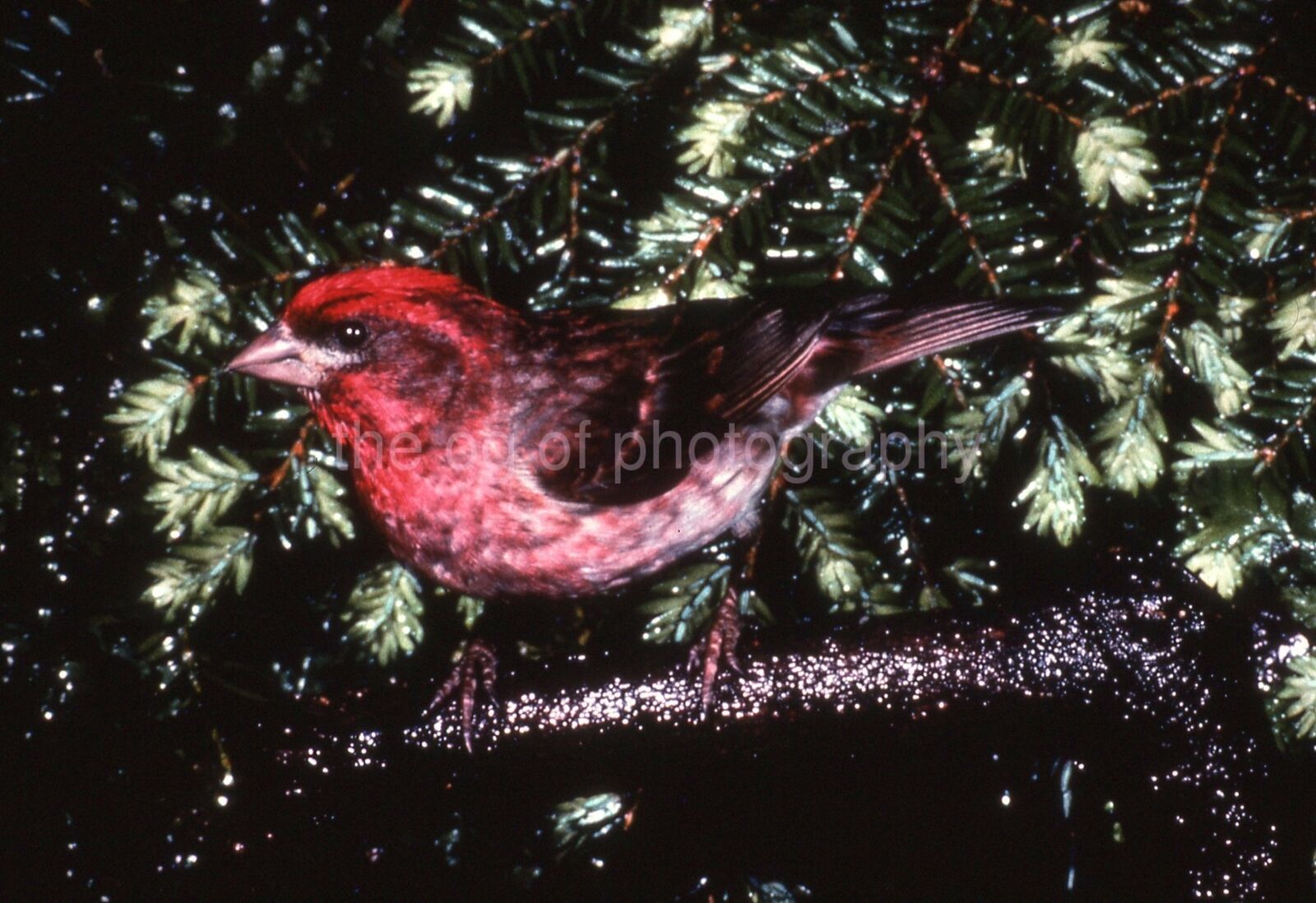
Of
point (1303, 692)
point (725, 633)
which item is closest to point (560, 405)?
point (725, 633)

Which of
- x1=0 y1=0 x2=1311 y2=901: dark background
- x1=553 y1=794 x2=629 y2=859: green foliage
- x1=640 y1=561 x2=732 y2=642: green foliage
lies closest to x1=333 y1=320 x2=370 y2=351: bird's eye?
x1=0 y1=0 x2=1311 y2=901: dark background

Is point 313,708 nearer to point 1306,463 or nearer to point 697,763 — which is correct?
point 697,763

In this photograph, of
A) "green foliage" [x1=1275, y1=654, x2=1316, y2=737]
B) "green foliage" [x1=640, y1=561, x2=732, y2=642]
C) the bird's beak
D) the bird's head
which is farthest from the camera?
"green foliage" [x1=640, y1=561, x2=732, y2=642]

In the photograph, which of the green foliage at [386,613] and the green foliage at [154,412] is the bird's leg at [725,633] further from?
the green foliage at [154,412]

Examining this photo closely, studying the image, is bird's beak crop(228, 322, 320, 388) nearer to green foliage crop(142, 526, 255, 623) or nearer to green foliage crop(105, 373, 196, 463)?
green foliage crop(105, 373, 196, 463)

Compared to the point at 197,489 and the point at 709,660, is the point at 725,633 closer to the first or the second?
the point at 709,660

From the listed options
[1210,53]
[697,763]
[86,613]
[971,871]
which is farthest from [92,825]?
[1210,53]

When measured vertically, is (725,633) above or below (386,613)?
below

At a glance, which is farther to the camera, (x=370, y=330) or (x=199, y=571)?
(x=370, y=330)
